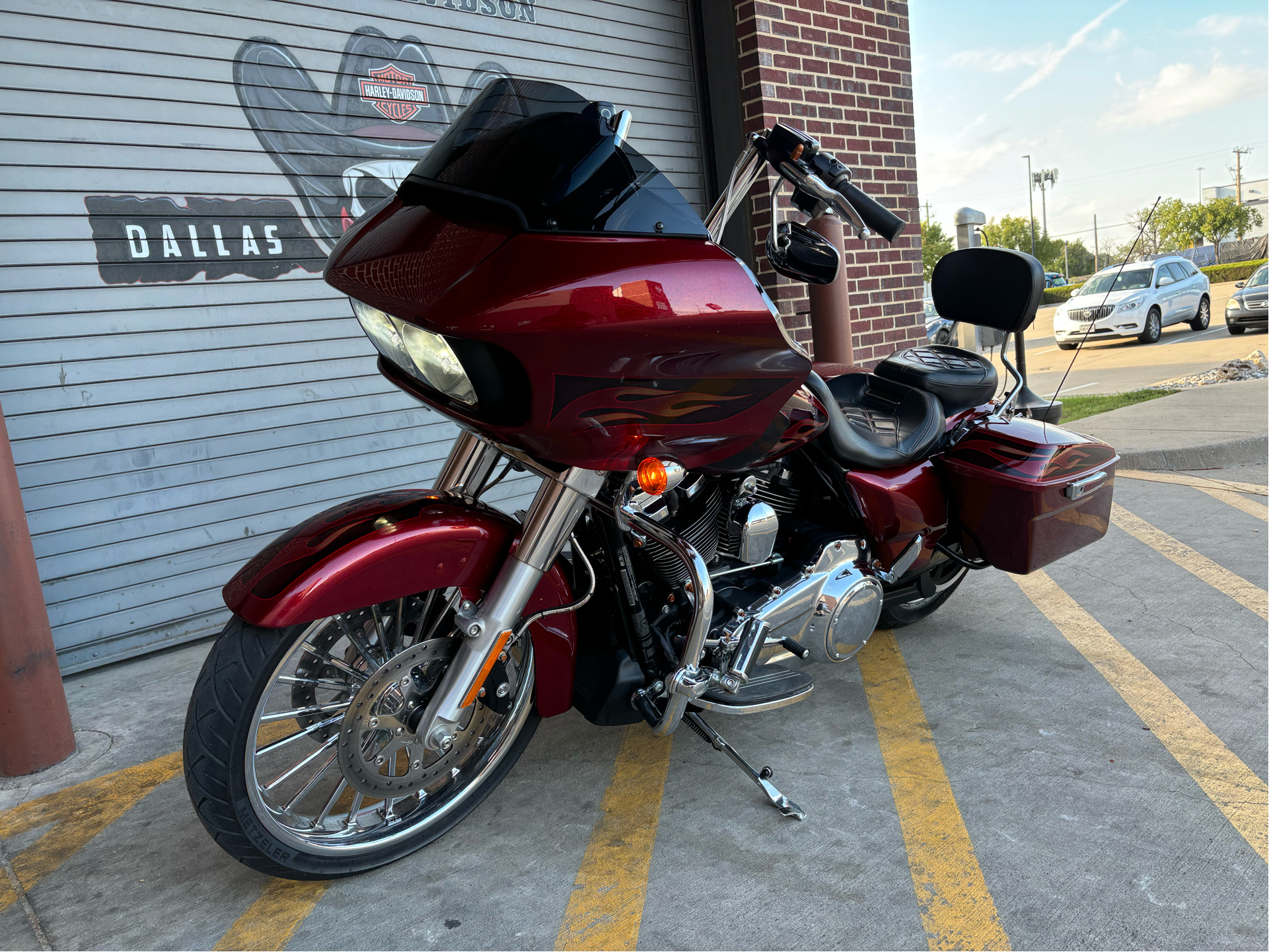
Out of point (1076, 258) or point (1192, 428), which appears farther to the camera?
point (1076, 258)

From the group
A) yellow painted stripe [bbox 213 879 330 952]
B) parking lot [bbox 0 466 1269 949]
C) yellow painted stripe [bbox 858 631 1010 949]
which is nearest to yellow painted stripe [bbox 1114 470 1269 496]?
parking lot [bbox 0 466 1269 949]

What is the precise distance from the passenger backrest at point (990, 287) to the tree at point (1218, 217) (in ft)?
130

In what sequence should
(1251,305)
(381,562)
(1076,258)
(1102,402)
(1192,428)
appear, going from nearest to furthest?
1. (381,562)
2. (1192,428)
3. (1102,402)
4. (1251,305)
5. (1076,258)

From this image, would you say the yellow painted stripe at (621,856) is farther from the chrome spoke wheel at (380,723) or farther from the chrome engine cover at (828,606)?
the chrome engine cover at (828,606)

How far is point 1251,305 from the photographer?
51.7 ft

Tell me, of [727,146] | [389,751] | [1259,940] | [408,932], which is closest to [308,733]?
[389,751]

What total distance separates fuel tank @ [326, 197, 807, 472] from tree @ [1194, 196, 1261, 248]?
41.1m

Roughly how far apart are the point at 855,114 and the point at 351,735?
560cm

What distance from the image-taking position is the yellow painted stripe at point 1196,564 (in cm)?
340

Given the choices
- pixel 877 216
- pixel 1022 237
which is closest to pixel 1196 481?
pixel 877 216

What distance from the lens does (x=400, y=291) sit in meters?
1.72

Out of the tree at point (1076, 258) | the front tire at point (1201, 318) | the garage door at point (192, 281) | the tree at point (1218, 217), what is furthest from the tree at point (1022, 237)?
the garage door at point (192, 281)

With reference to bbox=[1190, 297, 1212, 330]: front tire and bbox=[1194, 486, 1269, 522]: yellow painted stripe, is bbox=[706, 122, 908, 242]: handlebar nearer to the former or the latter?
bbox=[1194, 486, 1269, 522]: yellow painted stripe

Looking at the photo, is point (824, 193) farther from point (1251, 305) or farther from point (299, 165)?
point (1251, 305)
